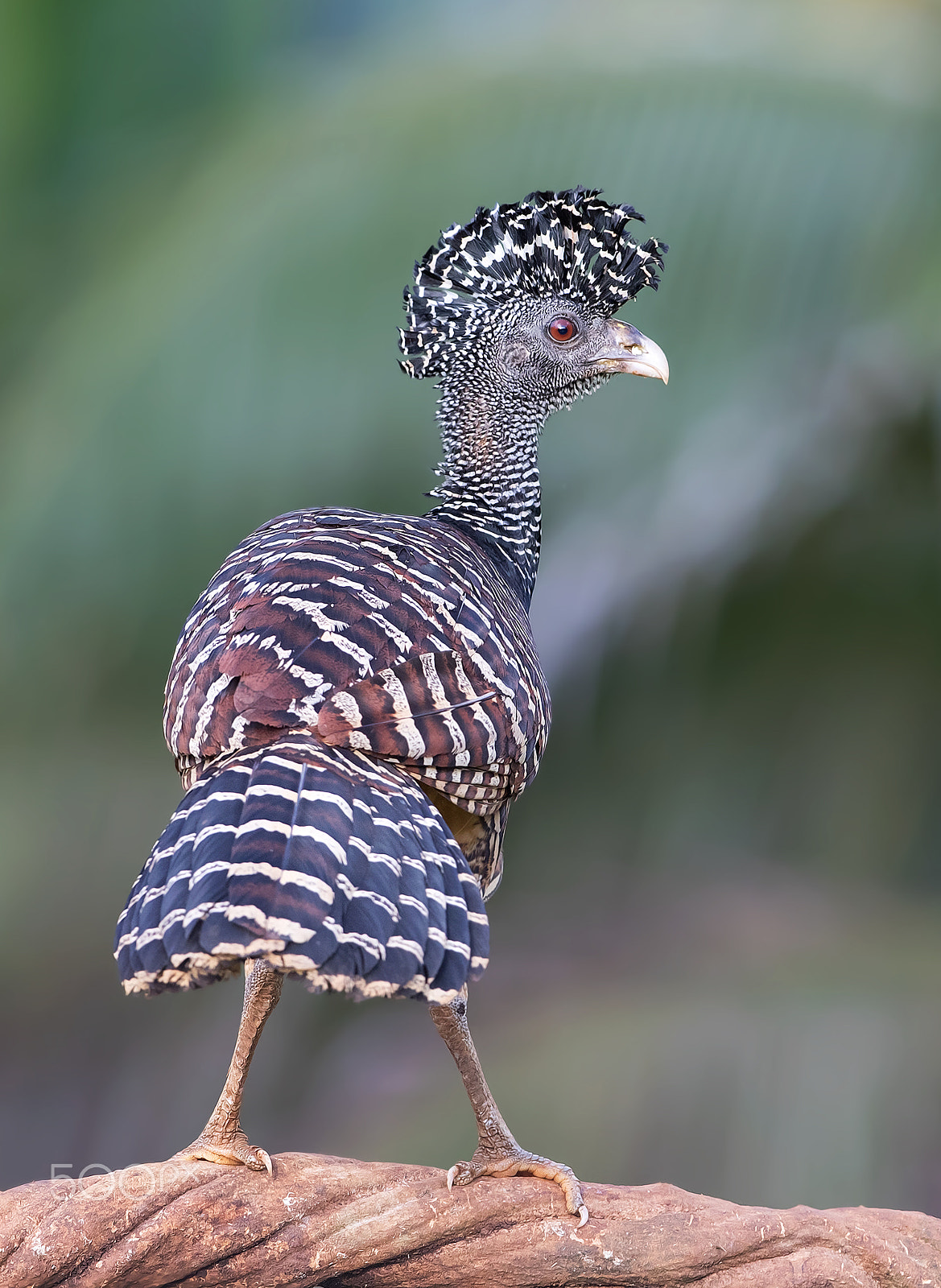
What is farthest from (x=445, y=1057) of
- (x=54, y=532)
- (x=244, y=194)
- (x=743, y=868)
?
(x=244, y=194)

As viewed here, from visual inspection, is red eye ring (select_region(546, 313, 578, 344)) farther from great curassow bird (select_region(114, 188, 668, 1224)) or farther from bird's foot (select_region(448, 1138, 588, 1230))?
bird's foot (select_region(448, 1138, 588, 1230))

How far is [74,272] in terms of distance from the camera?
5.39 metres

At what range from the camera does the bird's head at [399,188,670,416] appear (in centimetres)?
324

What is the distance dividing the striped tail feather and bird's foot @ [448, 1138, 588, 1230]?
618 millimetres

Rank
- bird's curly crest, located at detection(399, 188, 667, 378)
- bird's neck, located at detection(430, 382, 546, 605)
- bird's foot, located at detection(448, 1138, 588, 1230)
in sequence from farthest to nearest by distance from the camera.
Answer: bird's neck, located at detection(430, 382, 546, 605) → bird's curly crest, located at detection(399, 188, 667, 378) → bird's foot, located at detection(448, 1138, 588, 1230)

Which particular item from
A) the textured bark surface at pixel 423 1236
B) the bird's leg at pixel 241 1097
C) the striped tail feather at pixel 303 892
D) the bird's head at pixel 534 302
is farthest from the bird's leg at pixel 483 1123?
the bird's head at pixel 534 302

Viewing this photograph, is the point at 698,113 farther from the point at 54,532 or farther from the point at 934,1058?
the point at 934,1058

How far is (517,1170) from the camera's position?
2408 mm

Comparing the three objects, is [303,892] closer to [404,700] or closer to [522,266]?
[404,700]

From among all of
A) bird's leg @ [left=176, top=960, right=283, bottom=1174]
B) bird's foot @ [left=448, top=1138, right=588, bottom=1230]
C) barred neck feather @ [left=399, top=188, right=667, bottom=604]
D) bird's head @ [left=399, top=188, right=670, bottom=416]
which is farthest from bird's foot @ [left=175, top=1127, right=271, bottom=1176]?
bird's head @ [left=399, top=188, right=670, bottom=416]

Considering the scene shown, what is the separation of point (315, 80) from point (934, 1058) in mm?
4384

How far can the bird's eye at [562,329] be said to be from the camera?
10.8 feet

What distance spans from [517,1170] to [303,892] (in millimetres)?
999

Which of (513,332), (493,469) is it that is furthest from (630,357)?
(493,469)
